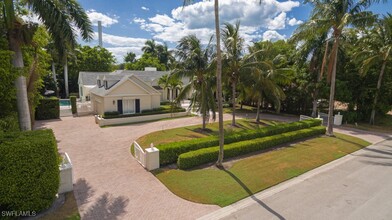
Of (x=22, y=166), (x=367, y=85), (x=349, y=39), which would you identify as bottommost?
(x=22, y=166)

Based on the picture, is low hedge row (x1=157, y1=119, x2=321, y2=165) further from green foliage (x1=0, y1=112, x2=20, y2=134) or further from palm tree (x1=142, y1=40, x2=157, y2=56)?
palm tree (x1=142, y1=40, x2=157, y2=56)

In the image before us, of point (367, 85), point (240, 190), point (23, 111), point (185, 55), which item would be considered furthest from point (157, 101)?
point (367, 85)

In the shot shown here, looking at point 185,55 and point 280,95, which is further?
point 280,95

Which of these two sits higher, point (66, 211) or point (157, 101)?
point (157, 101)

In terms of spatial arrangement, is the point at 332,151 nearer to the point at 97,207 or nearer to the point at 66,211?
the point at 97,207

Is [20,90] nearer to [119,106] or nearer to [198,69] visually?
[198,69]

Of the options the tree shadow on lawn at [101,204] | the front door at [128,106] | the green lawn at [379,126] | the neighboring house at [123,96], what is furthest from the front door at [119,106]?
the green lawn at [379,126]

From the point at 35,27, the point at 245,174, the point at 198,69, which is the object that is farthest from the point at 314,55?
the point at 35,27
